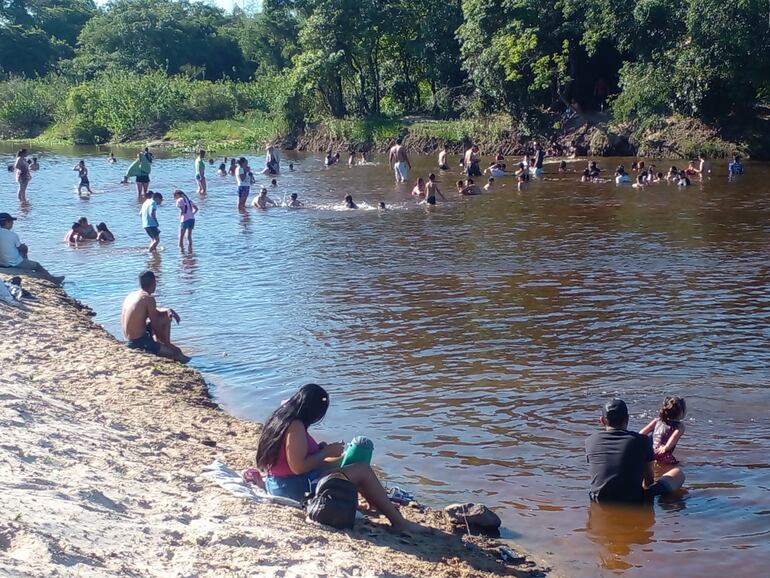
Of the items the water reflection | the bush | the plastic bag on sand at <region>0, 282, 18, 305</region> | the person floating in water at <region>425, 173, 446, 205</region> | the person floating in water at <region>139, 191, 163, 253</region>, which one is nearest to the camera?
the water reflection

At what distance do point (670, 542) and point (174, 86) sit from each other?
199ft

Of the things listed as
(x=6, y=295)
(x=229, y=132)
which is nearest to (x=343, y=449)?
(x=6, y=295)

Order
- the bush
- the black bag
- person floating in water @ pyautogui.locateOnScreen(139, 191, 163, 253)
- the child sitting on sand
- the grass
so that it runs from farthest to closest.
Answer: the bush, the grass, person floating in water @ pyautogui.locateOnScreen(139, 191, 163, 253), the child sitting on sand, the black bag

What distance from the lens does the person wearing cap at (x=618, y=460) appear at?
7.64m

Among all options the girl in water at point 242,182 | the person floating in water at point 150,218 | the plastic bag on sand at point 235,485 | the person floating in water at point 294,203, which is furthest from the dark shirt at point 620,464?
the person floating in water at point 294,203

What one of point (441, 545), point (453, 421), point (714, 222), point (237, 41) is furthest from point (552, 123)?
point (237, 41)

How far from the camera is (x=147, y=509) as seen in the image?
591cm

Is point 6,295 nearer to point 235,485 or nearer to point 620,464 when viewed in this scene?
point 235,485

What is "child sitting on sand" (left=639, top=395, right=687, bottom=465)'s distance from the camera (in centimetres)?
837

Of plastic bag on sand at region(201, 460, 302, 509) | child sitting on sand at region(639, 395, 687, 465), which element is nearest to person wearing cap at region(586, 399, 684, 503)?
child sitting on sand at region(639, 395, 687, 465)

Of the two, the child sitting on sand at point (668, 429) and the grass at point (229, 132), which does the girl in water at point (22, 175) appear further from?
the grass at point (229, 132)

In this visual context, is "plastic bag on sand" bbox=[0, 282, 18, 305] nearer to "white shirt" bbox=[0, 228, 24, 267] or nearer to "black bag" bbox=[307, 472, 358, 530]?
"white shirt" bbox=[0, 228, 24, 267]

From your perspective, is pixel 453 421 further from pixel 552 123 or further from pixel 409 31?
pixel 409 31

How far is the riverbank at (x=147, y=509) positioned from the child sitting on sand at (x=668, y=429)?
2.35 meters
